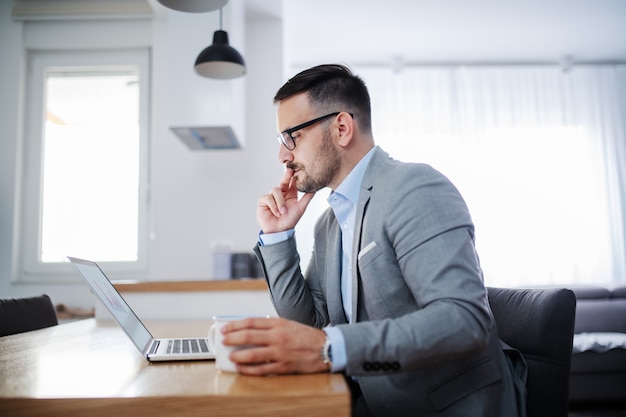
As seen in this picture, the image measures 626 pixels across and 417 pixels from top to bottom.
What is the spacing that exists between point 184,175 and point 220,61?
4.59 feet

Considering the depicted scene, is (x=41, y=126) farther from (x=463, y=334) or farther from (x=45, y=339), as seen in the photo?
(x=463, y=334)

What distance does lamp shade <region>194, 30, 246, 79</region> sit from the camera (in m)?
2.76

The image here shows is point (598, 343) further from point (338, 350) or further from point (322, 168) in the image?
point (338, 350)

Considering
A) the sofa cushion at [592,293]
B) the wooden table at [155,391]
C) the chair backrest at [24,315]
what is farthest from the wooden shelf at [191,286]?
the sofa cushion at [592,293]

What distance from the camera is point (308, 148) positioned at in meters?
1.32

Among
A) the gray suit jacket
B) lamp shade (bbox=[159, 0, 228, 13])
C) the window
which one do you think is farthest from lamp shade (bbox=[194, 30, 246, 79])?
the gray suit jacket

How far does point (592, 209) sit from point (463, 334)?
501cm

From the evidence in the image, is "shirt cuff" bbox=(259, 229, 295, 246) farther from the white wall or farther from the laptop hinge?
the white wall

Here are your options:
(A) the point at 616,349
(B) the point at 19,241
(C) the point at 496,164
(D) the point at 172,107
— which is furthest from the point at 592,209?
(B) the point at 19,241

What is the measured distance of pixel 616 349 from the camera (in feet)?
11.2

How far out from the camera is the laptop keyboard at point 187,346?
1.07 metres

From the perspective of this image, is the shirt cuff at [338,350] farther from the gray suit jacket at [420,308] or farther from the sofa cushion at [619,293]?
the sofa cushion at [619,293]

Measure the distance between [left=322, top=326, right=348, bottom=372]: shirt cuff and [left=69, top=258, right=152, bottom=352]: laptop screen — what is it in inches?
16.7

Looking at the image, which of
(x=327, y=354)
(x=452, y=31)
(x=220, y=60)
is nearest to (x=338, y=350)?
(x=327, y=354)
